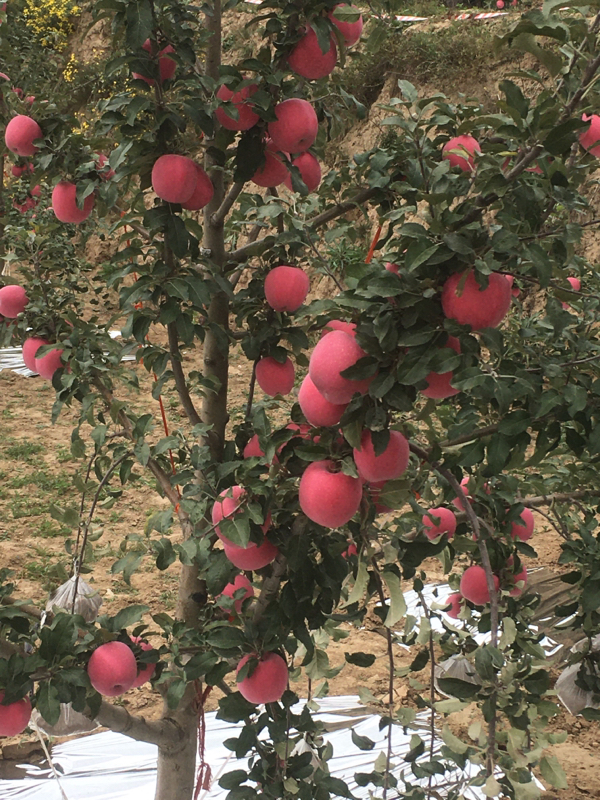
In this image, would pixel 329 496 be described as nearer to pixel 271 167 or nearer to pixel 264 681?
pixel 264 681

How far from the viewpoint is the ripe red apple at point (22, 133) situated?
4.18ft

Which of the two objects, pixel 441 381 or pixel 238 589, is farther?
pixel 238 589

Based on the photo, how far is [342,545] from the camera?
1011mm

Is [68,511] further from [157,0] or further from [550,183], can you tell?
[550,183]

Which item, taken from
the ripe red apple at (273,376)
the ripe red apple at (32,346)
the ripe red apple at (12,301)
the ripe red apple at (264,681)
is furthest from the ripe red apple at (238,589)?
the ripe red apple at (12,301)

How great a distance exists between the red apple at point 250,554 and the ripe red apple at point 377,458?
0.84ft

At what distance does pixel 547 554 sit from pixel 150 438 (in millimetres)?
2671

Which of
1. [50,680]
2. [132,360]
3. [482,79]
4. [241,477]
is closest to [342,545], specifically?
[241,477]

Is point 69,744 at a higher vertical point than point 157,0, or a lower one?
lower

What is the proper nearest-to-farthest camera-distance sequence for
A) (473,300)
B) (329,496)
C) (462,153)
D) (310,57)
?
(473,300)
(329,496)
(462,153)
(310,57)

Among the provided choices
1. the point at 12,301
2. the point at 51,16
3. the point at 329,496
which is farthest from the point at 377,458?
the point at 51,16

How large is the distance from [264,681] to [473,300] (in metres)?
0.70

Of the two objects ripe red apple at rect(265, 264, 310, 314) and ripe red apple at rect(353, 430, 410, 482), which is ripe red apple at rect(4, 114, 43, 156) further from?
ripe red apple at rect(353, 430, 410, 482)

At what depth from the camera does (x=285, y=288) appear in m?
1.28
